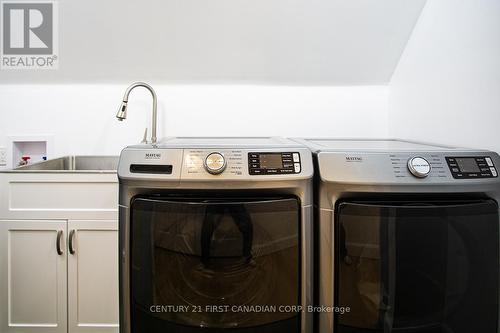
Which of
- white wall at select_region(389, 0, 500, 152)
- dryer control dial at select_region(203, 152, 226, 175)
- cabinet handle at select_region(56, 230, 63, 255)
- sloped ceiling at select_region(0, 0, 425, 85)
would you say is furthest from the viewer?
sloped ceiling at select_region(0, 0, 425, 85)

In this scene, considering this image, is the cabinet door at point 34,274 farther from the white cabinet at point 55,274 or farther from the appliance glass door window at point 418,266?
the appliance glass door window at point 418,266

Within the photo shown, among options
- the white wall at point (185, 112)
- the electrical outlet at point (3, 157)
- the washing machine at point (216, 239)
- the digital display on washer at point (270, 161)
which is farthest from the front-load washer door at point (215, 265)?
the electrical outlet at point (3, 157)

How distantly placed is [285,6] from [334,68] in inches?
18.2

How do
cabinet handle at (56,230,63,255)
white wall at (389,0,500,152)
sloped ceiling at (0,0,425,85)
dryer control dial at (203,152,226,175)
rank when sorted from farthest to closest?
sloped ceiling at (0,0,425,85), cabinet handle at (56,230,63,255), white wall at (389,0,500,152), dryer control dial at (203,152,226,175)

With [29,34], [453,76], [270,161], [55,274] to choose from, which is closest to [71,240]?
[55,274]

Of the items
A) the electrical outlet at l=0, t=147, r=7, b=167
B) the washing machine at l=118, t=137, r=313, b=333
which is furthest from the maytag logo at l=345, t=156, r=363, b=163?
the electrical outlet at l=0, t=147, r=7, b=167

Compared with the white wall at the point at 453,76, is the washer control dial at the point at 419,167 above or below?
below

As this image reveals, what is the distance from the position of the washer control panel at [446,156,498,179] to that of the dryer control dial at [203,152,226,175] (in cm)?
71

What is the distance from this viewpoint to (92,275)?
4.88ft

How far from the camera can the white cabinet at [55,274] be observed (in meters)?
1.46

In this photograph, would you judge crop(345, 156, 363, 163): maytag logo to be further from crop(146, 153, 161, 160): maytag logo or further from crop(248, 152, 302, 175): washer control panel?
crop(146, 153, 161, 160): maytag logo

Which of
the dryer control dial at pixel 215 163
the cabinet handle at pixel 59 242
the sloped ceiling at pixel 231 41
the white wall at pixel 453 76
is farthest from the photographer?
the sloped ceiling at pixel 231 41

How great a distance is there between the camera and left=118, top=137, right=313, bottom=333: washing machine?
96 cm

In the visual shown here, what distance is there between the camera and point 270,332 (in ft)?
3.29
